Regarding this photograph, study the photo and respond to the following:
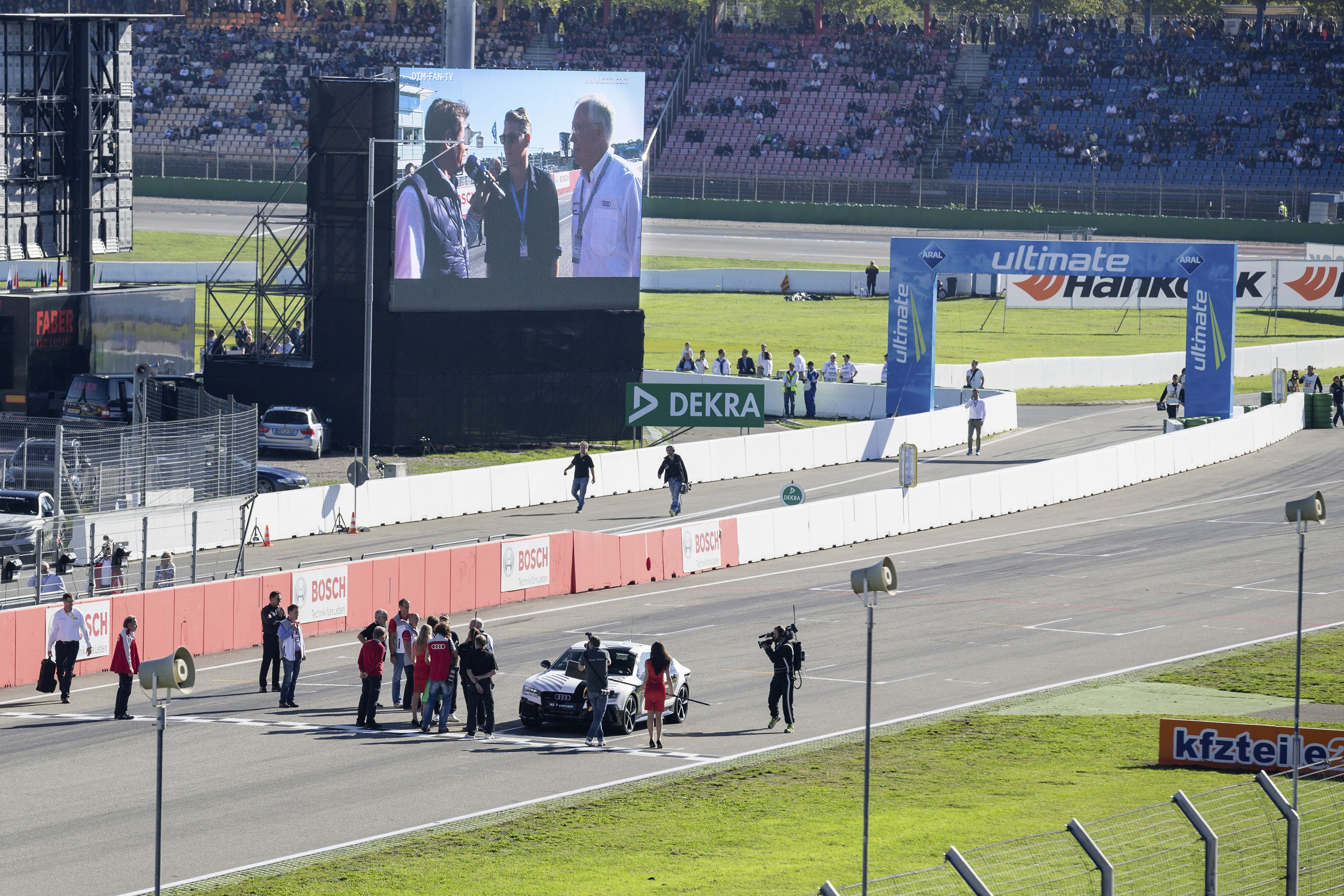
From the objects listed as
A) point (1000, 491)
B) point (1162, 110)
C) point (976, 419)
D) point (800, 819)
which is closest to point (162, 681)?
point (800, 819)

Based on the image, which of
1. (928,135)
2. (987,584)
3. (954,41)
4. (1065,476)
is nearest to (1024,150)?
(928,135)

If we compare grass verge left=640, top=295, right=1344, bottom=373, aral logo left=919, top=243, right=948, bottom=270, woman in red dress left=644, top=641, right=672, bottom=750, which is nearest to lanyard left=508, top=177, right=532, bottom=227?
aral logo left=919, top=243, right=948, bottom=270

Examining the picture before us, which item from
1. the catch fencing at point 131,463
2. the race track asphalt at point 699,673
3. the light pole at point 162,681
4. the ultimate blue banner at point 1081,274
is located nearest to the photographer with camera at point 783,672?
the race track asphalt at point 699,673

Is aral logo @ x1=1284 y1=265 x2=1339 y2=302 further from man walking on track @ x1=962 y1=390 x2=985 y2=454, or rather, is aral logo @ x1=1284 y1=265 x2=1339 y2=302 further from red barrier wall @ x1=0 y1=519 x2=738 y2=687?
red barrier wall @ x1=0 y1=519 x2=738 y2=687

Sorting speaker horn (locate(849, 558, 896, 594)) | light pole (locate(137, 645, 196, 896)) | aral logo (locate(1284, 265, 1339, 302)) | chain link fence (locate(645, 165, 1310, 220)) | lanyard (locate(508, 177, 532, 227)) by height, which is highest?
chain link fence (locate(645, 165, 1310, 220))

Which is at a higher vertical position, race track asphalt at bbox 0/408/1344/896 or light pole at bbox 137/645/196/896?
light pole at bbox 137/645/196/896

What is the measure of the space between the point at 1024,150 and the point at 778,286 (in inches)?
690

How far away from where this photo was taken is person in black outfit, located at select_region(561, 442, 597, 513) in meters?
39.9

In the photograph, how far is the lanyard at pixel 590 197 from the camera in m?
47.2

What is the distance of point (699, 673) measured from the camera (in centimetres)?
2588

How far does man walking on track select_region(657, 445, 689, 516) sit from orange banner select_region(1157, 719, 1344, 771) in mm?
19404

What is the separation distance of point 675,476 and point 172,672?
27.6 metres

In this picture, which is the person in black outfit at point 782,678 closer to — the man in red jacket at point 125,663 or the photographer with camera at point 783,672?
the photographer with camera at point 783,672

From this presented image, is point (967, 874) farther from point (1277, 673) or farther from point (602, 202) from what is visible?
point (602, 202)
